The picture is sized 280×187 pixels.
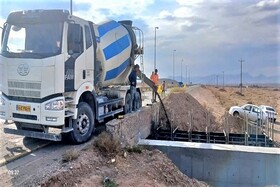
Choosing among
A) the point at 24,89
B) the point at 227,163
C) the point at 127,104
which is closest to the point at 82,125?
the point at 24,89

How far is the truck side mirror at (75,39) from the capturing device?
23.9ft

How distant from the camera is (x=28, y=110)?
7.12 m

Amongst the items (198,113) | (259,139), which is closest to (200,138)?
(259,139)

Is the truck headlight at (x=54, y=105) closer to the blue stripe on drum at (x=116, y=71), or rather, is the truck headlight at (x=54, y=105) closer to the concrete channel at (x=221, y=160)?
the concrete channel at (x=221, y=160)

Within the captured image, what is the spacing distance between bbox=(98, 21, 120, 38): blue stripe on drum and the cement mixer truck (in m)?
0.77

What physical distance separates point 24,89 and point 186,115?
15633 mm

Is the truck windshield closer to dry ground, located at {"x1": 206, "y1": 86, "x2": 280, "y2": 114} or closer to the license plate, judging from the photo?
the license plate

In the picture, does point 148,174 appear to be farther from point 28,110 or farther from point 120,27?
point 120,27

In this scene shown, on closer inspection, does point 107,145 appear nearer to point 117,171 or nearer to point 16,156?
point 117,171

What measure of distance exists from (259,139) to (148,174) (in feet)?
34.1

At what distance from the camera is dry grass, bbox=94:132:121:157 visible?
756cm

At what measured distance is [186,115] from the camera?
2123cm

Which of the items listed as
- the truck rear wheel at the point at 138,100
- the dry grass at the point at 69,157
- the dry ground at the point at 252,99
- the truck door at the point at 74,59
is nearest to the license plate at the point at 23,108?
the truck door at the point at 74,59

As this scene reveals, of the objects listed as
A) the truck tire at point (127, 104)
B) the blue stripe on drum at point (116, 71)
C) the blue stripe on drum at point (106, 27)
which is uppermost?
the blue stripe on drum at point (106, 27)
